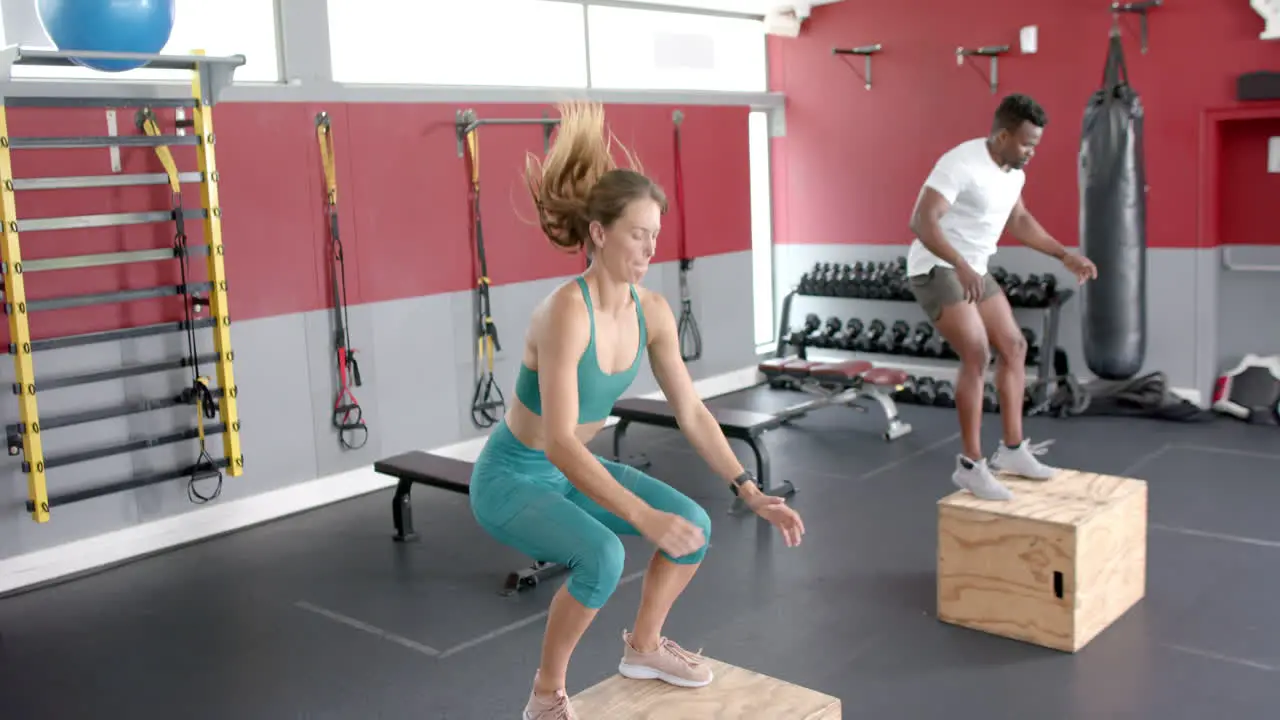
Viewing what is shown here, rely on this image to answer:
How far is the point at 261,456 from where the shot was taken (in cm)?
500

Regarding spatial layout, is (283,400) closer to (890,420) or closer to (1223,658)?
(890,420)

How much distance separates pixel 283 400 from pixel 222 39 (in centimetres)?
156

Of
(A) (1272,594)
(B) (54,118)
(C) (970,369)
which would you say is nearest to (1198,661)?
(A) (1272,594)

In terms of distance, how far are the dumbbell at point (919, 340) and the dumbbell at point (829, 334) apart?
1.64 feet

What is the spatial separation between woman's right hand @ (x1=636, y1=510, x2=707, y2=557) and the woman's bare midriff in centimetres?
25

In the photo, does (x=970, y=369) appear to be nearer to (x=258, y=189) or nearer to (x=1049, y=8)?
(x=258, y=189)

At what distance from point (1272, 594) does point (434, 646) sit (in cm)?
262

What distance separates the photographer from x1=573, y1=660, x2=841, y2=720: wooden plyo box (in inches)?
91.6

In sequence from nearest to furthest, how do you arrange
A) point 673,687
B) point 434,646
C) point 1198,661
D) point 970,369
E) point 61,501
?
point 673,687 → point 1198,661 → point 434,646 → point 970,369 → point 61,501

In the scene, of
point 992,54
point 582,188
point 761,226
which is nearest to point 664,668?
point 582,188

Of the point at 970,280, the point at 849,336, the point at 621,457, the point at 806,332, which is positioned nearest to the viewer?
the point at 970,280

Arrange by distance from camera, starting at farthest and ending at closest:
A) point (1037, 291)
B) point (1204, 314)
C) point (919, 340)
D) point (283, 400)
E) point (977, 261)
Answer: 1. point (919, 340)
2. point (1037, 291)
3. point (1204, 314)
4. point (283, 400)
5. point (977, 261)

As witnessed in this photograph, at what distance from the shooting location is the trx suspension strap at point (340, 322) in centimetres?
514

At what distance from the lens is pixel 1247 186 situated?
612 cm
